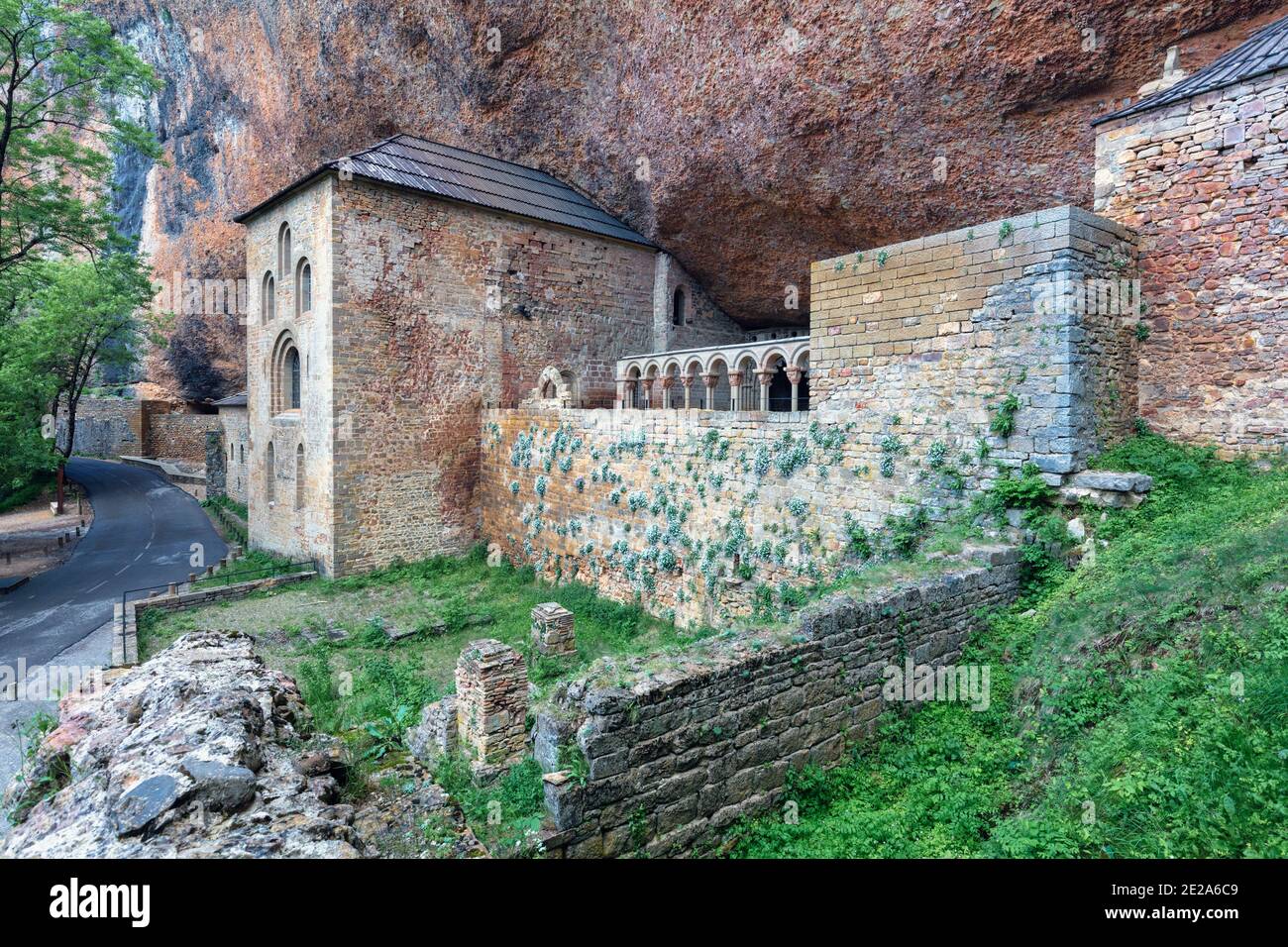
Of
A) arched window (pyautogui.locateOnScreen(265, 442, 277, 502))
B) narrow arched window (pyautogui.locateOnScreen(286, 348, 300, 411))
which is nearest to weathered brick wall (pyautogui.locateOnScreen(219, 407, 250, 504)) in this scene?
arched window (pyautogui.locateOnScreen(265, 442, 277, 502))

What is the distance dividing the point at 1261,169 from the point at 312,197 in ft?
57.1

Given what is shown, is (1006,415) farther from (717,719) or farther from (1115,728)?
(717,719)

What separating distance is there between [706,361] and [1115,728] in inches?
490

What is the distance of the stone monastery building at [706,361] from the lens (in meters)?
7.69

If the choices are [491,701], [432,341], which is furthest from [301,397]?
[491,701]

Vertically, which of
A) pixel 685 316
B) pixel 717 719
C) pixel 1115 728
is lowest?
pixel 717 719

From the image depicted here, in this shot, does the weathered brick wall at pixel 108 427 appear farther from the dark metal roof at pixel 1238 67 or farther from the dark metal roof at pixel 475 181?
the dark metal roof at pixel 1238 67

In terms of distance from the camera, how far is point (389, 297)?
1597 cm

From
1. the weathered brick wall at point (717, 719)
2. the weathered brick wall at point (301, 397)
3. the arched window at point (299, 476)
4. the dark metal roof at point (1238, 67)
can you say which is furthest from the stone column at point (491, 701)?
the arched window at point (299, 476)

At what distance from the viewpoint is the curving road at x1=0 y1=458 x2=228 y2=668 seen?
13.6 metres

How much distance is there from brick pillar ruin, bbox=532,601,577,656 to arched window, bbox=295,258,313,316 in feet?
35.4

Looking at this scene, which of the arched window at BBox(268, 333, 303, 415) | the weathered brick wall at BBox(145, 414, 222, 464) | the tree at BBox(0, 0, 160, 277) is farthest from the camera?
the weathered brick wall at BBox(145, 414, 222, 464)

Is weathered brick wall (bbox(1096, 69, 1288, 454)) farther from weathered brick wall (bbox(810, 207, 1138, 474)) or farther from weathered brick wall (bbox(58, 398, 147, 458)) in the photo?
weathered brick wall (bbox(58, 398, 147, 458))

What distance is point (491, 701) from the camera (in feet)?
23.7
